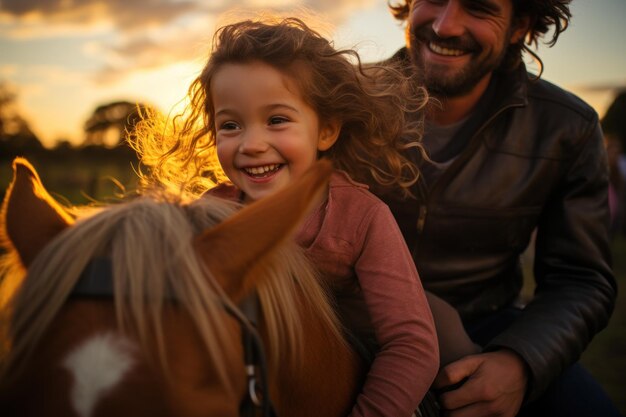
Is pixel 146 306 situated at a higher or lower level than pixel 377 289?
higher

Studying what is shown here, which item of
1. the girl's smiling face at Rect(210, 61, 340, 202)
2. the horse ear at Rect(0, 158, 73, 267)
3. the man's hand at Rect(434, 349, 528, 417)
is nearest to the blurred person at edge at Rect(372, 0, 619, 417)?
the man's hand at Rect(434, 349, 528, 417)

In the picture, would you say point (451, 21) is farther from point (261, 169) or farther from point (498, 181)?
point (261, 169)

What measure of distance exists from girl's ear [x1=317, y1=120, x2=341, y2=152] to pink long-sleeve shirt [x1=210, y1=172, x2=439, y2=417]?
0.79 ft

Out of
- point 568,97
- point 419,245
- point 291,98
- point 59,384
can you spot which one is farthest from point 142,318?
point 568,97

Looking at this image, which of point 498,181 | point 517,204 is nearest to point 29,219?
point 498,181

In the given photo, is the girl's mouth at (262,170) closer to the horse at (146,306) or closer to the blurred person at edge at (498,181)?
the horse at (146,306)

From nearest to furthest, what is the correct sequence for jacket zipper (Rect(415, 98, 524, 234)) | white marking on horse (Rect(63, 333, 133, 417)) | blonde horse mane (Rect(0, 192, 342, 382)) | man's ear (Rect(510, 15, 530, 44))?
1. white marking on horse (Rect(63, 333, 133, 417))
2. blonde horse mane (Rect(0, 192, 342, 382))
3. jacket zipper (Rect(415, 98, 524, 234))
4. man's ear (Rect(510, 15, 530, 44))

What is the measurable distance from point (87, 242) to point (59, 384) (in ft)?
1.13

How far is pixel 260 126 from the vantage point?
84.7 inches

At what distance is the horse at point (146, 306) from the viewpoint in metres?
1.06

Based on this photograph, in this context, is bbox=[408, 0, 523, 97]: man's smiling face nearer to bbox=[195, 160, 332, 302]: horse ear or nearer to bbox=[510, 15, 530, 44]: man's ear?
bbox=[510, 15, 530, 44]: man's ear

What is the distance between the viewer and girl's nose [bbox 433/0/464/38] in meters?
3.25

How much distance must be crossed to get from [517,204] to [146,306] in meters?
2.65

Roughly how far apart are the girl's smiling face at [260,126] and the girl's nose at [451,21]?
1502mm
